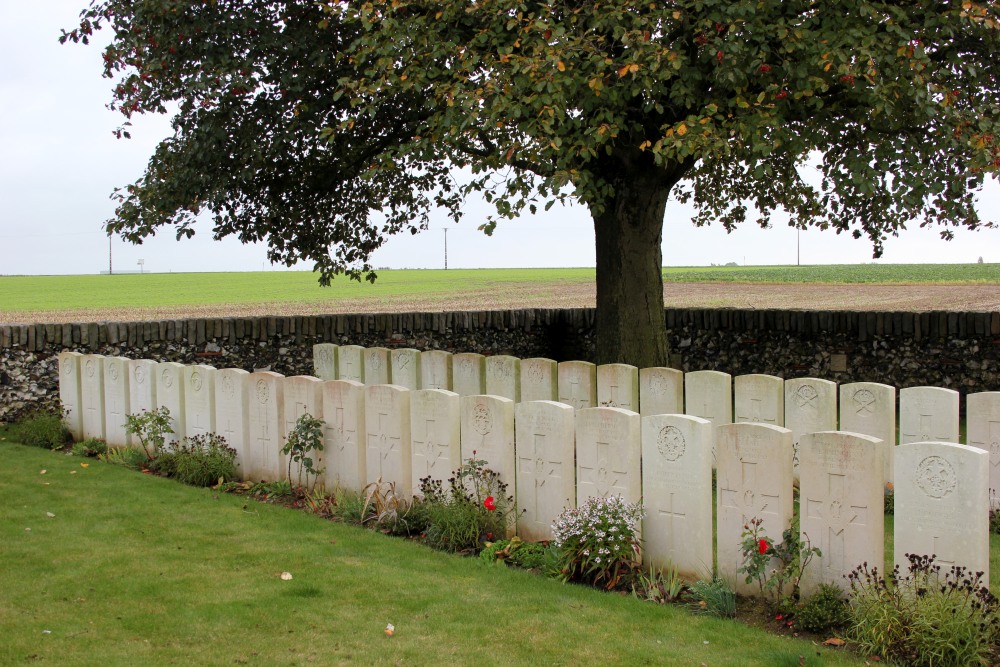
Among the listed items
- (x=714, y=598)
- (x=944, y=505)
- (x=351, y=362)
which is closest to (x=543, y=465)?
(x=714, y=598)

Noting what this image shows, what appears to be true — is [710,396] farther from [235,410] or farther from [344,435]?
[235,410]

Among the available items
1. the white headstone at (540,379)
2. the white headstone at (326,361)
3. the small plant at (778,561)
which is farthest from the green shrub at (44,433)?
the small plant at (778,561)

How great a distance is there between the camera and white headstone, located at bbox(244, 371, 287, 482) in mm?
9180

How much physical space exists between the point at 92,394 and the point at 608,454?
7534mm

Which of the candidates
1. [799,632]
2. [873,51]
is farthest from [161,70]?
[799,632]

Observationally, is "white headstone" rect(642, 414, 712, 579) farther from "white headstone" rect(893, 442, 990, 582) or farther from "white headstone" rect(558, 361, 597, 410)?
"white headstone" rect(558, 361, 597, 410)

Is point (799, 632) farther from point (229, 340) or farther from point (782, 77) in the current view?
point (229, 340)

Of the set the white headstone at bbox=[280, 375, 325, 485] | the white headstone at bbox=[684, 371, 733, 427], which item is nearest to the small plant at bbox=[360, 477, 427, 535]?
the white headstone at bbox=[280, 375, 325, 485]

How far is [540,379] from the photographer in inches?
432

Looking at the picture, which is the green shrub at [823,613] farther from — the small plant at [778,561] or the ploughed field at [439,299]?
the ploughed field at [439,299]

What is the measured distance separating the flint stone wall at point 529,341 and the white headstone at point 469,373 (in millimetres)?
4342

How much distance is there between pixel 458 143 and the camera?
11492mm

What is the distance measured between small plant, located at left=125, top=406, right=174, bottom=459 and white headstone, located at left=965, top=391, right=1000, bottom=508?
7.99 m

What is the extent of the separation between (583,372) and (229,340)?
6.49m
